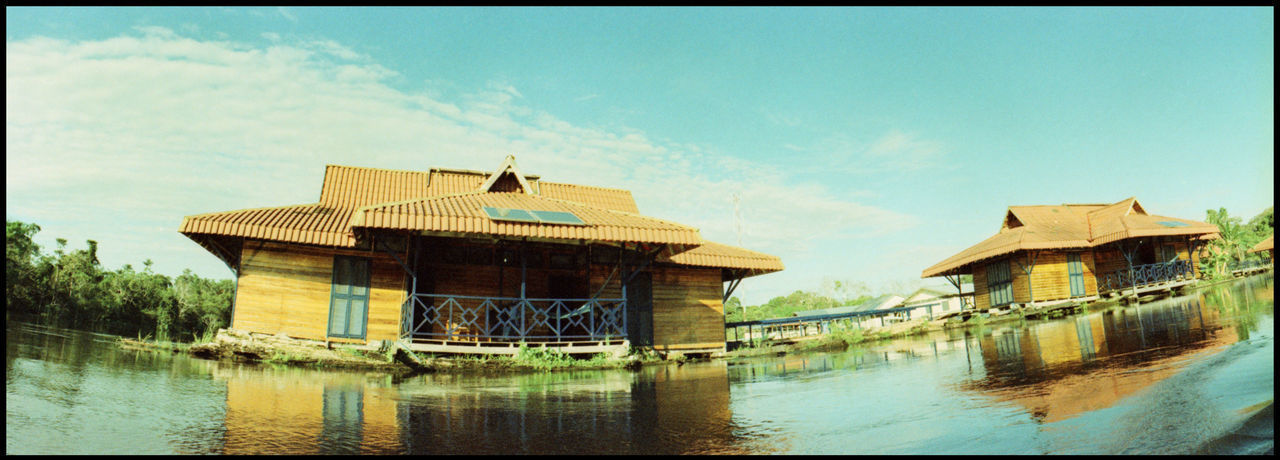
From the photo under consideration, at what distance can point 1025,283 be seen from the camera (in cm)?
2269

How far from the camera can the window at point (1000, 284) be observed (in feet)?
77.9

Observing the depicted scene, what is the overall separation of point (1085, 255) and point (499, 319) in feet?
77.7

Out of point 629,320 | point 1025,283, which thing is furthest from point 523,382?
point 1025,283

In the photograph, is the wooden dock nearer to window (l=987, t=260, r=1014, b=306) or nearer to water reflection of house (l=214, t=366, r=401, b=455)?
water reflection of house (l=214, t=366, r=401, b=455)

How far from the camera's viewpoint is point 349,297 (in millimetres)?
12914

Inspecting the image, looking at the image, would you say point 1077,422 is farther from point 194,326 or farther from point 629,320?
point 194,326

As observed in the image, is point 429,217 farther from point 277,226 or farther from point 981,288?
point 981,288

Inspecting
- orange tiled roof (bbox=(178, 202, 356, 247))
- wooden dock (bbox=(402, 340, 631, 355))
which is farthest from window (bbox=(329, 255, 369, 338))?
wooden dock (bbox=(402, 340, 631, 355))

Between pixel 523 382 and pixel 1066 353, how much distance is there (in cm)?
748

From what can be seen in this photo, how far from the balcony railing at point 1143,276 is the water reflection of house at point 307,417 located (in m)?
27.2

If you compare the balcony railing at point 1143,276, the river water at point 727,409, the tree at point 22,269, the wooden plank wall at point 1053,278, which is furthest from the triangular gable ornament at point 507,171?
the tree at point 22,269

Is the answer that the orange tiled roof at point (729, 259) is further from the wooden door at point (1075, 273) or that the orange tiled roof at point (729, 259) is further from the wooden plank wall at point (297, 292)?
the wooden door at point (1075, 273)

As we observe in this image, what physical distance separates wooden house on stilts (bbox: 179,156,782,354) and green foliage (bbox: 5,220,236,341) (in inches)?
1165

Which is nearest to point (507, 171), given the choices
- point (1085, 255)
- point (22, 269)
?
point (1085, 255)
